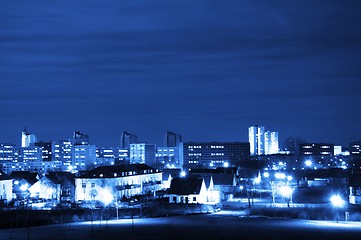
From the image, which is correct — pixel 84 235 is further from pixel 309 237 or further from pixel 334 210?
pixel 334 210

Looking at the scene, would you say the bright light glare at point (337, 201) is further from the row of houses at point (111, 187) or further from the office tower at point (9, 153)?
the office tower at point (9, 153)

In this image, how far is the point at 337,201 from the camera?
37.0 metres

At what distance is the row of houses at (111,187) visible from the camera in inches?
1608

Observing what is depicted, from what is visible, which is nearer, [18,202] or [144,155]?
[18,202]

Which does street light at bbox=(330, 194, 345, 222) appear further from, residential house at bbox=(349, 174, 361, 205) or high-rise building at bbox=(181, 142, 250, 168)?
high-rise building at bbox=(181, 142, 250, 168)

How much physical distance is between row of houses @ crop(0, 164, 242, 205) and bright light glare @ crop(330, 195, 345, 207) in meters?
8.12

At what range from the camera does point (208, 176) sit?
143 ft

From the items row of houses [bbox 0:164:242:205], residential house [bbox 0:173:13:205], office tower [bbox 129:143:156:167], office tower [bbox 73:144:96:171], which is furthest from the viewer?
office tower [bbox 129:143:156:167]

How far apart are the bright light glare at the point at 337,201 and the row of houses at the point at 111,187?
812 centimetres

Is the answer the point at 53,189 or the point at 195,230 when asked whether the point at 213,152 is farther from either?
the point at 195,230

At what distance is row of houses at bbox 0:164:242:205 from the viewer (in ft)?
134

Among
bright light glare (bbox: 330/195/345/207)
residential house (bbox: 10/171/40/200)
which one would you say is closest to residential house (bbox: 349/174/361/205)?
bright light glare (bbox: 330/195/345/207)

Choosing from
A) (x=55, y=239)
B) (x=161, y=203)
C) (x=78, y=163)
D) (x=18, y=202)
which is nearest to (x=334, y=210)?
(x=161, y=203)

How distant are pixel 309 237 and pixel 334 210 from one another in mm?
8060
